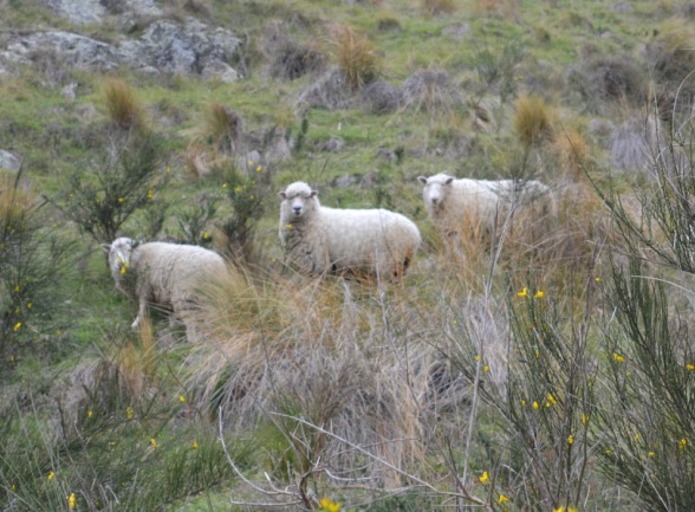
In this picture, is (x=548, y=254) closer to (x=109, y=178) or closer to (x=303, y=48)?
(x=109, y=178)

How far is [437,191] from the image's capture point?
352 inches

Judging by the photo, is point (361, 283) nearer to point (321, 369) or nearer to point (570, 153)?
point (321, 369)

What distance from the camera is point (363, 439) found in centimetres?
520

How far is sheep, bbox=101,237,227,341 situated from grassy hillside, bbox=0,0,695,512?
17cm

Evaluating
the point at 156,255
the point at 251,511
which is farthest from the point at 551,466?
the point at 156,255

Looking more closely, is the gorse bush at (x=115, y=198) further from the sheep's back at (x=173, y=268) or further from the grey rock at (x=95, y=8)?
the grey rock at (x=95, y=8)

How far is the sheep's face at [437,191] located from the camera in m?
8.91

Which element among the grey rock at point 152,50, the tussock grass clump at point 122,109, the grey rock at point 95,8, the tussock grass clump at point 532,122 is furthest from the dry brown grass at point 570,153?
the grey rock at point 95,8

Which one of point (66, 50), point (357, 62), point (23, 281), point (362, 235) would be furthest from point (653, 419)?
point (66, 50)

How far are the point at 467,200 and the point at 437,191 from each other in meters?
0.32

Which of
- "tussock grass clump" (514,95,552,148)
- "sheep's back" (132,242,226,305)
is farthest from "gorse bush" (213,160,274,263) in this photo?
"tussock grass clump" (514,95,552,148)

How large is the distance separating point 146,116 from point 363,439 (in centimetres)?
864

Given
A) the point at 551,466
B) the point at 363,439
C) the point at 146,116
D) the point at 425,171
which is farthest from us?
the point at 146,116

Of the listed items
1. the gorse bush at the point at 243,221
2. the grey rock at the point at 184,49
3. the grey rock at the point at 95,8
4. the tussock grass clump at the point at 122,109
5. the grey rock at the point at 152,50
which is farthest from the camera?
the grey rock at the point at 95,8
